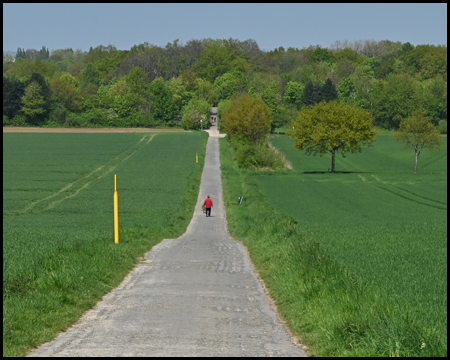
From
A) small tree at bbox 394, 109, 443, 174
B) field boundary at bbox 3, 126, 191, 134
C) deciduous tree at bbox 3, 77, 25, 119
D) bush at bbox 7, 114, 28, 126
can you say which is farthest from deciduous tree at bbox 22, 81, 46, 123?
small tree at bbox 394, 109, 443, 174

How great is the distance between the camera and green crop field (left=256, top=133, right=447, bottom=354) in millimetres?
11805

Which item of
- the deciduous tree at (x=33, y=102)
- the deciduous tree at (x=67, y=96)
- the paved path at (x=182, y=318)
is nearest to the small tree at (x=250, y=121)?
the deciduous tree at (x=33, y=102)

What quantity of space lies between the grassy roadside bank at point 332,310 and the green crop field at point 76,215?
366 cm

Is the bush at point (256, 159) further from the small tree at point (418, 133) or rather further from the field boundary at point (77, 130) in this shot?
the field boundary at point (77, 130)

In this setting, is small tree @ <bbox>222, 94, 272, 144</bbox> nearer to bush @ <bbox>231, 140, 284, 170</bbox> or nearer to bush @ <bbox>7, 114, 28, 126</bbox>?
bush @ <bbox>231, 140, 284, 170</bbox>

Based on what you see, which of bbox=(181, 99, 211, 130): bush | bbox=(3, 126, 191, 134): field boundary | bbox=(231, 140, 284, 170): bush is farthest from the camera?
bbox=(181, 99, 211, 130): bush

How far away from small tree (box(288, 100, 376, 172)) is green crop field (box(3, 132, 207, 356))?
549 inches

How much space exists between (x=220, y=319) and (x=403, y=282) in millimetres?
4213

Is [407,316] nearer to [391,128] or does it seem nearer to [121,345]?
[121,345]

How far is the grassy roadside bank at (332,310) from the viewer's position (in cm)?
791

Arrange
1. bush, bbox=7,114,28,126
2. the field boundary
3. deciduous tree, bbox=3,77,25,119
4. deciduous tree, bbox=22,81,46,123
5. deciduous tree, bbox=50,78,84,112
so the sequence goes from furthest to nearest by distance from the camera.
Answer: deciduous tree, bbox=50,78,84,112
deciduous tree, bbox=22,81,46,123
bush, bbox=7,114,28,126
deciduous tree, bbox=3,77,25,119
the field boundary

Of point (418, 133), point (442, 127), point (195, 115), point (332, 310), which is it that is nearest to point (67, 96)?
point (195, 115)

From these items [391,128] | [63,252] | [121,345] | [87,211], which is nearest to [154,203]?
[87,211]

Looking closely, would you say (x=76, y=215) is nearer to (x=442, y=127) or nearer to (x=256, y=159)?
(x=256, y=159)
